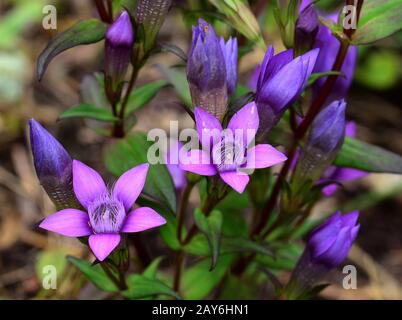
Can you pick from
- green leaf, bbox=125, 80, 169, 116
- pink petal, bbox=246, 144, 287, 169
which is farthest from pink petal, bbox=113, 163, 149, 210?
green leaf, bbox=125, 80, 169, 116

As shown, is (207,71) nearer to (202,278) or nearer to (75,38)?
(75,38)

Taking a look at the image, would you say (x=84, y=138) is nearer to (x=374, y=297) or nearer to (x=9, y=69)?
(x=9, y=69)

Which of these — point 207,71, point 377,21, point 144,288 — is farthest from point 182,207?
point 377,21

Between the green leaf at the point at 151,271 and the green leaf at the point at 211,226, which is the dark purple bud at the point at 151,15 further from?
the green leaf at the point at 151,271

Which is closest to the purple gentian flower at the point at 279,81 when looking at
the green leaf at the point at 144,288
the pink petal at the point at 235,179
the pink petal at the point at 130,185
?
the pink petal at the point at 235,179

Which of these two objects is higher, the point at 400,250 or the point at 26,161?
the point at 26,161
